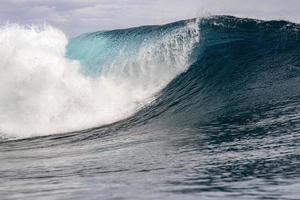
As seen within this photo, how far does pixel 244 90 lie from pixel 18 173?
729 cm

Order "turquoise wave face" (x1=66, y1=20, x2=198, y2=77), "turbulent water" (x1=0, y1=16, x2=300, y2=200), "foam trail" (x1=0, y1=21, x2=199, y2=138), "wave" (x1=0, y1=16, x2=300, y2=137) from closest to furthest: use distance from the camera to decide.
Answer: "turbulent water" (x1=0, y1=16, x2=300, y2=200)
"wave" (x1=0, y1=16, x2=300, y2=137)
"foam trail" (x1=0, y1=21, x2=199, y2=138)
"turquoise wave face" (x1=66, y1=20, x2=198, y2=77)

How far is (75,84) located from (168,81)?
3.21m

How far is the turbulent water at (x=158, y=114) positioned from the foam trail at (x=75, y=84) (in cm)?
5

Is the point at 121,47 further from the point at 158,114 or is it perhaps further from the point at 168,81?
the point at 158,114

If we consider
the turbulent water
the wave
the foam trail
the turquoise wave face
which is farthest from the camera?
the turquoise wave face

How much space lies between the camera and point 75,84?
61.6 feet

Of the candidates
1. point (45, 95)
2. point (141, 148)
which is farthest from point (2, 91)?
point (141, 148)

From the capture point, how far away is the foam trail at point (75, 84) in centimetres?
1595

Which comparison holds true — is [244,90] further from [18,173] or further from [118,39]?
[118,39]

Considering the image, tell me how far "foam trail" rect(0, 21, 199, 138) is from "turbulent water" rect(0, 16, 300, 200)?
0.05 m

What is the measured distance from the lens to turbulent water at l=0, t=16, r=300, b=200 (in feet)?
21.2

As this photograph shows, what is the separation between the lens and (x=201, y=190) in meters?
5.72

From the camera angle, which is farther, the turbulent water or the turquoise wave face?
the turquoise wave face

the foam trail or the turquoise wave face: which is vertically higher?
the turquoise wave face
